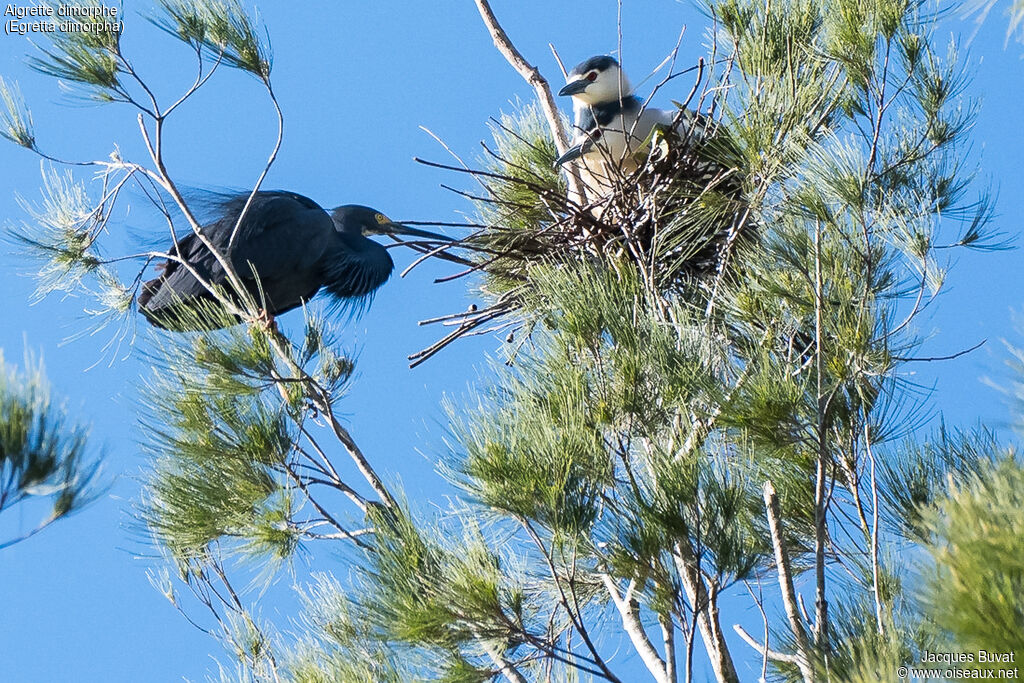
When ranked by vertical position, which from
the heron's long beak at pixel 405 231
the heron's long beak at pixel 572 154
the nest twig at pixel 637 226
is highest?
the heron's long beak at pixel 405 231

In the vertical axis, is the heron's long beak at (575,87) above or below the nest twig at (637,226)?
above

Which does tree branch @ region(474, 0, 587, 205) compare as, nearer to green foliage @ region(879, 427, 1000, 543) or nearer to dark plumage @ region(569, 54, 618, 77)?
dark plumage @ region(569, 54, 618, 77)

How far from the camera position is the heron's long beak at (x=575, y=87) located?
100 inches

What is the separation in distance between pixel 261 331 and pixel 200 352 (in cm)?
8

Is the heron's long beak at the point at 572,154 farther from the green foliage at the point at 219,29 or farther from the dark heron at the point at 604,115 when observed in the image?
the green foliage at the point at 219,29

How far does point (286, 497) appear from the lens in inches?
62.6

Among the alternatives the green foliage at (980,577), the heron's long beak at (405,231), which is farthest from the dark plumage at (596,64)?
the green foliage at (980,577)

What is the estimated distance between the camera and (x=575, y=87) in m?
2.55

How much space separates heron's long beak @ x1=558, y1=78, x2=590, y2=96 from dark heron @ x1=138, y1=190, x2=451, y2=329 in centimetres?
45

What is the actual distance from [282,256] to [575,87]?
0.76 metres

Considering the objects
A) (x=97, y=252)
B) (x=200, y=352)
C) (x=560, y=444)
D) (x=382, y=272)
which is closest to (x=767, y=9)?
(x=560, y=444)

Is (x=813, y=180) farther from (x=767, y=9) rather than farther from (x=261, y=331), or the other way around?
(x=261, y=331)

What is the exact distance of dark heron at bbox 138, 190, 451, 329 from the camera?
2.61 meters

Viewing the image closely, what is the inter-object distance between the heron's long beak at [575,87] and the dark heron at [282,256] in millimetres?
445
